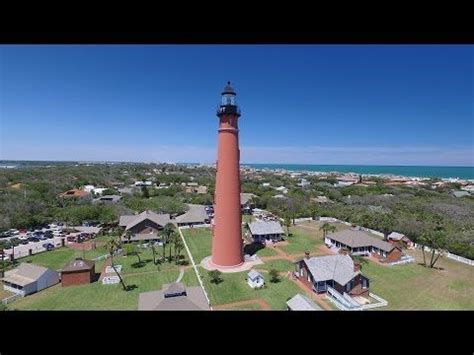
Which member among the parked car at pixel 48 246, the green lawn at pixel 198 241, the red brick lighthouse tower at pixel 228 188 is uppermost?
the red brick lighthouse tower at pixel 228 188

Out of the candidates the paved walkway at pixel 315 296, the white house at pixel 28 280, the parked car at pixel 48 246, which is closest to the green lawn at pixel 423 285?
the paved walkway at pixel 315 296

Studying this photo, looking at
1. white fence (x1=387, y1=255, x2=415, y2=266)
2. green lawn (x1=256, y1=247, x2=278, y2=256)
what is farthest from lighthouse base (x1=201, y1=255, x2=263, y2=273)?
white fence (x1=387, y1=255, x2=415, y2=266)

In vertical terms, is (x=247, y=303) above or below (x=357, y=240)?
below

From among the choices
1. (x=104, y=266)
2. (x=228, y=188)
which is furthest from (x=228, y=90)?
(x=104, y=266)

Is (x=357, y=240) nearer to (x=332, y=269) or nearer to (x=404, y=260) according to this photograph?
(x=404, y=260)

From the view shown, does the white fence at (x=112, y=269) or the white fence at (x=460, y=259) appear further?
the white fence at (x=460, y=259)

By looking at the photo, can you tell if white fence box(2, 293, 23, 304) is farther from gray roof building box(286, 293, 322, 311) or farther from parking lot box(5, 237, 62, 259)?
gray roof building box(286, 293, 322, 311)

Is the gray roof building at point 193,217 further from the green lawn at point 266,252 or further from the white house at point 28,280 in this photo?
the white house at point 28,280
